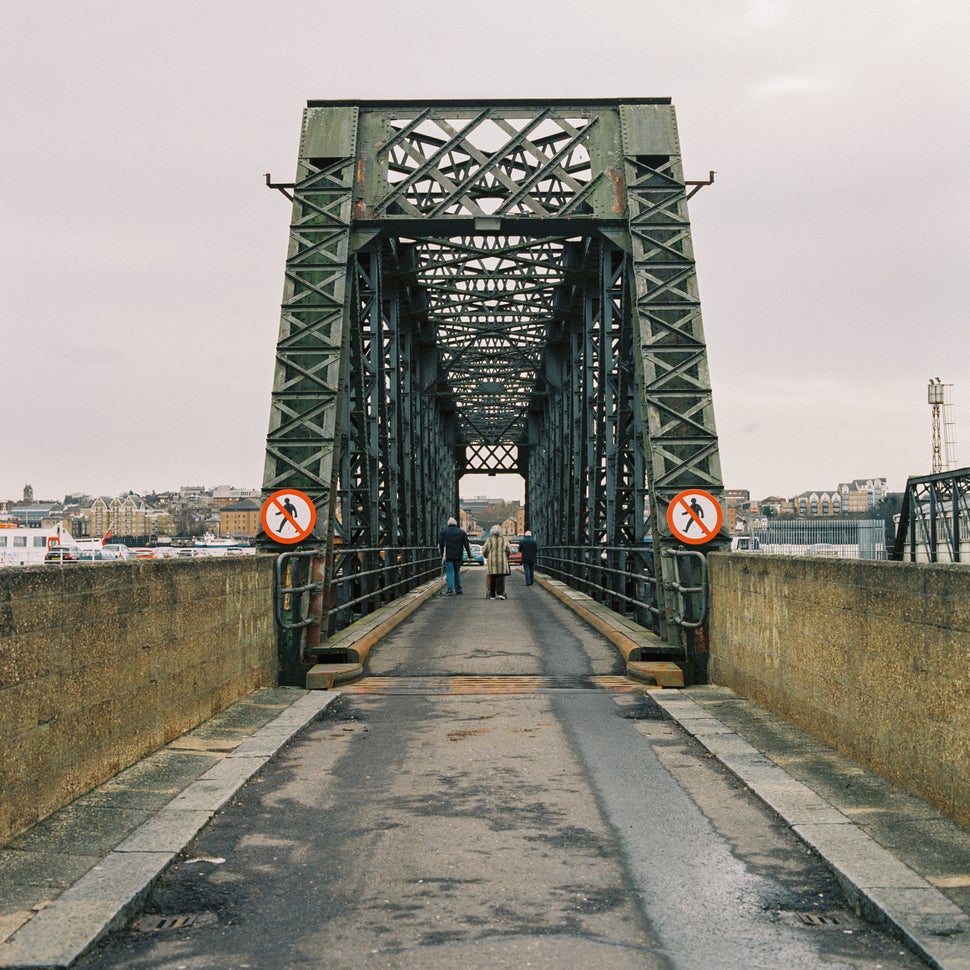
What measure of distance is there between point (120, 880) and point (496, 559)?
19.4 meters

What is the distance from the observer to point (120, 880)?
511 cm

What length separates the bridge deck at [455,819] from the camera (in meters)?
4.66

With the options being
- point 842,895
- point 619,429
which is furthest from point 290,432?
point 842,895

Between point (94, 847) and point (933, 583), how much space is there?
4477mm

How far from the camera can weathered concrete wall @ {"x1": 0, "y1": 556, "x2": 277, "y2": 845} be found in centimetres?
574

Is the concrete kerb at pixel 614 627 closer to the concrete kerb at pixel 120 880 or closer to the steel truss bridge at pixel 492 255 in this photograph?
the steel truss bridge at pixel 492 255

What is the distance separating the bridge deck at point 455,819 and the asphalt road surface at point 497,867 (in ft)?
0.08

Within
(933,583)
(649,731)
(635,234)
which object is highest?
(635,234)

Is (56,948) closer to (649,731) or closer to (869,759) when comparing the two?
(869,759)

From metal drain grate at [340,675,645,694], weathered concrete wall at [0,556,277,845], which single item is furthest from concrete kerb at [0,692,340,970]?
metal drain grate at [340,675,645,694]

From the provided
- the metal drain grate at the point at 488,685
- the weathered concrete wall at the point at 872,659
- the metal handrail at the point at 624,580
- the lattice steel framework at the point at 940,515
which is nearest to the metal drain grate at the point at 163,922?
the weathered concrete wall at the point at 872,659

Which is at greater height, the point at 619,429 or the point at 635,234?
the point at 635,234

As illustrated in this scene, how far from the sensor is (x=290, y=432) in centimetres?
1437

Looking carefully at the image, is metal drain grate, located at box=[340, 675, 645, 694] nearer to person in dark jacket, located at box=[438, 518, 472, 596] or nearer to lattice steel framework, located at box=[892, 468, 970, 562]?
lattice steel framework, located at box=[892, 468, 970, 562]
